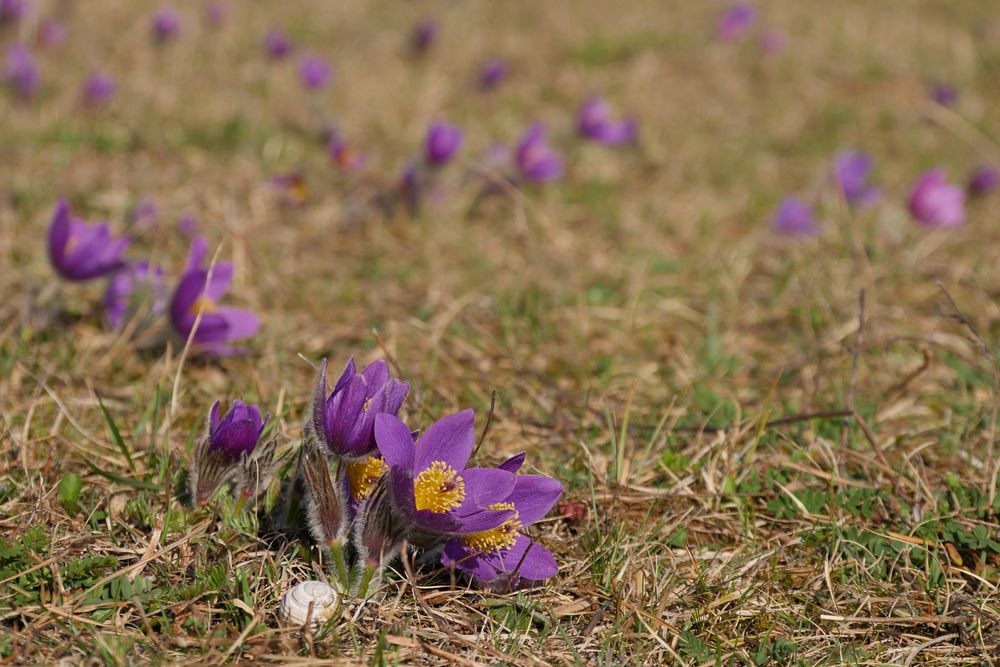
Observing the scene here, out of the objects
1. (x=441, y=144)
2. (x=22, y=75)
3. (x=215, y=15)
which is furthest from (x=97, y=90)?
(x=441, y=144)

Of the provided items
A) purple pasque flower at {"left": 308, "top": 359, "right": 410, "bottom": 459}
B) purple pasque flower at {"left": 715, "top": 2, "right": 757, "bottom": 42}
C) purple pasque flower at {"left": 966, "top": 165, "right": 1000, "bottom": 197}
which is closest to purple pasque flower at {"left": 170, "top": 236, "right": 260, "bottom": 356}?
purple pasque flower at {"left": 308, "top": 359, "right": 410, "bottom": 459}

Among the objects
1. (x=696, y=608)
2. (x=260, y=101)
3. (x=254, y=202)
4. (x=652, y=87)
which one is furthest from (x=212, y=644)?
(x=652, y=87)

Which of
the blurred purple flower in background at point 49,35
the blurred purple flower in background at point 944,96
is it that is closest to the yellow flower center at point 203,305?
the blurred purple flower in background at point 49,35

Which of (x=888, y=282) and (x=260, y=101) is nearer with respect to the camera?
(x=888, y=282)

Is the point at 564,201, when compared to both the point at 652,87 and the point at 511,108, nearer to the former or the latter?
the point at 511,108

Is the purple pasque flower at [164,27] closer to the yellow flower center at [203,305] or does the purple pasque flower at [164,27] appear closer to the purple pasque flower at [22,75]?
the purple pasque flower at [22,75]

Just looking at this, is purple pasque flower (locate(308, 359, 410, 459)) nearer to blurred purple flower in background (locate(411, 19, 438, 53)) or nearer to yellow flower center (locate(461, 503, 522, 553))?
yellow flower center (locate(461, 503, 522, 553))
